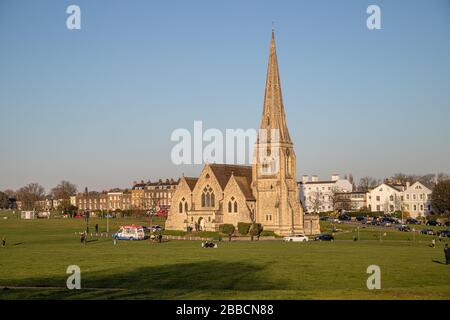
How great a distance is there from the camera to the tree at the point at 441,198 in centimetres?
13000

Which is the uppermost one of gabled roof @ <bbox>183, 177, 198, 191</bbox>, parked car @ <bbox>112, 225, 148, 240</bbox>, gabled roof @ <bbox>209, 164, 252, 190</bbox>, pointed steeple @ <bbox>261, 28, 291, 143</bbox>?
pointed steeple @ <bbox>261, 28, 291, 143</bbox>

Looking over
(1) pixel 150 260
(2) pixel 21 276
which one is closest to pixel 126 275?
(2) pixel 21 276

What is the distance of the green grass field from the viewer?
2912 centimetres

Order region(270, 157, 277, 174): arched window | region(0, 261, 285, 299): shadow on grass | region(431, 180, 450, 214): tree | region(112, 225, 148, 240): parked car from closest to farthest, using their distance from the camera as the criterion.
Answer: region(0, 261, 285, 299): shadow on grass → region(112, 225, 148, 240): parked car → region(270, 157, 277, 174): arched window → region(431, 180, 450, 214): tree

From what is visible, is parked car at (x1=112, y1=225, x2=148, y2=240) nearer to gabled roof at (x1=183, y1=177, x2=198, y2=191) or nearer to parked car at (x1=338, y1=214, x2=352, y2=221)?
gabled roof at (x1=183, y1=177, x2=198, y2=191)

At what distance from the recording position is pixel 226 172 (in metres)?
105

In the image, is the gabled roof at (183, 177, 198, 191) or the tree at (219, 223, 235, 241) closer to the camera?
the tree at (219, 223, 235, 241)

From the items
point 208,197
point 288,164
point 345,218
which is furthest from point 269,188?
point 345,218

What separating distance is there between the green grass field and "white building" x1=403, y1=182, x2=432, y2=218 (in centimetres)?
10251

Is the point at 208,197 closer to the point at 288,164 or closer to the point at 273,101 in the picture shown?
the point at 288,164

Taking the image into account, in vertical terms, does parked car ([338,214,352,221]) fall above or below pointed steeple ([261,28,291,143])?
below

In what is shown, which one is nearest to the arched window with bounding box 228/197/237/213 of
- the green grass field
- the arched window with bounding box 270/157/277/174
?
the arched window with bounding box 270/157/277/174

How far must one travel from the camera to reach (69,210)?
547 ft
